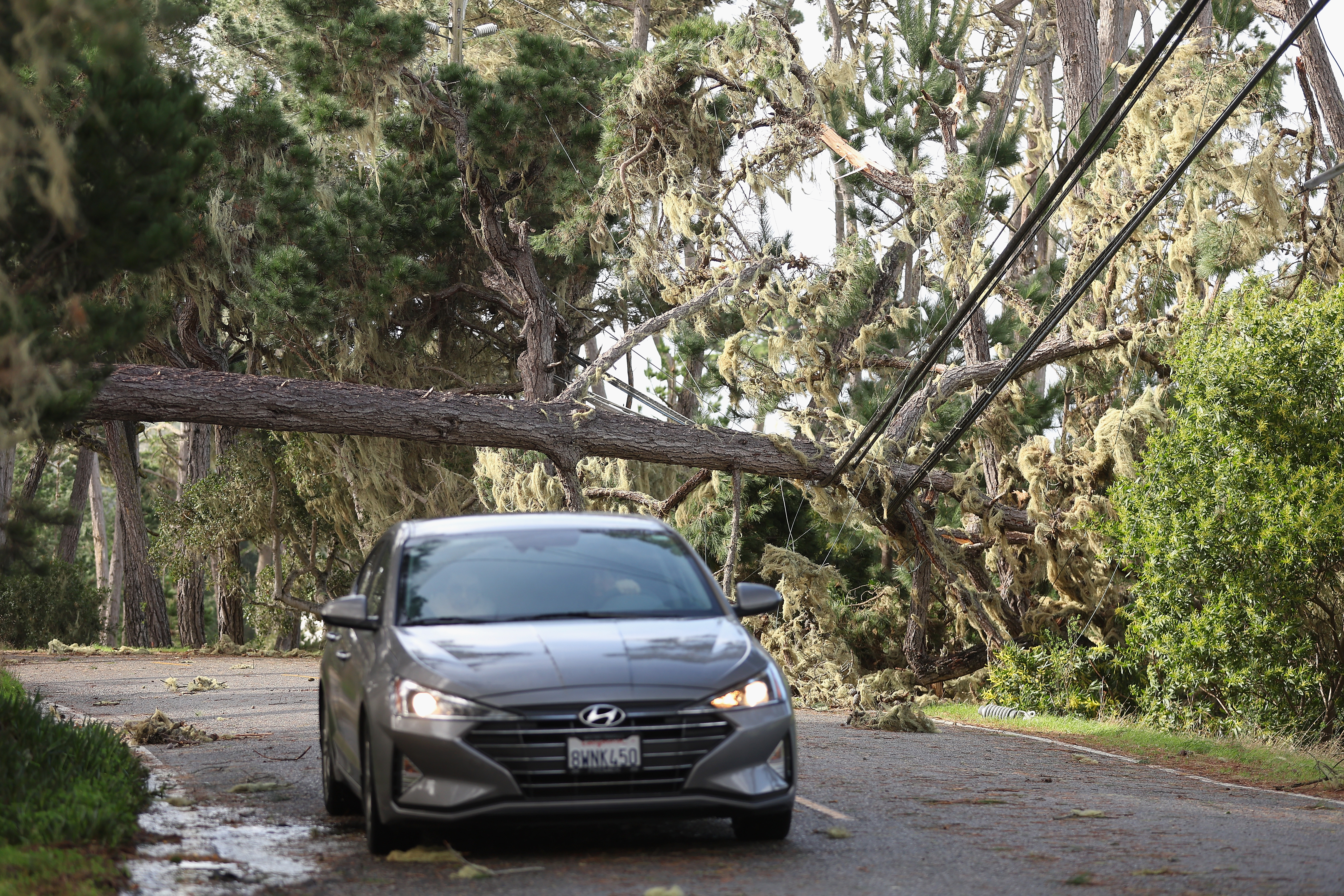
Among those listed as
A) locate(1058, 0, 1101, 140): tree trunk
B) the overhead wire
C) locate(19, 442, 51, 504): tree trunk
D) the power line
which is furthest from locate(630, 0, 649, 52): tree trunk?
locate(19, 442, 51, 504): tree trunk

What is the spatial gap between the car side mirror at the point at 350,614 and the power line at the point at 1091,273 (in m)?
7.38

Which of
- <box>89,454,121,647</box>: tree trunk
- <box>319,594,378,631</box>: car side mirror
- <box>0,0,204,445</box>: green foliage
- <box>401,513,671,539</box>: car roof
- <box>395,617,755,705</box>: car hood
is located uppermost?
<box>0,0,204,445</box>: green foliage

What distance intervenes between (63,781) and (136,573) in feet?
79.3

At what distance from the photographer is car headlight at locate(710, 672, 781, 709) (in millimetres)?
6000

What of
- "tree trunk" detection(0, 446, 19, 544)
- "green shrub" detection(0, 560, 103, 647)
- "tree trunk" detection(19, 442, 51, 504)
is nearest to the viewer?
"tree trunk" detection(0, 446, 19, 544)

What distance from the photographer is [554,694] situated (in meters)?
5.78

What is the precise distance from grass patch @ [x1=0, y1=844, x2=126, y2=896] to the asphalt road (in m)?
0.14

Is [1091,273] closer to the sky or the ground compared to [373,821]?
closer to the sky

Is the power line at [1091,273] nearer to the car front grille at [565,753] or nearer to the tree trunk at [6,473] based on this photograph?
the car front grille at [565,753]

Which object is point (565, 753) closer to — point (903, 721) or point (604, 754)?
point (604, 754)

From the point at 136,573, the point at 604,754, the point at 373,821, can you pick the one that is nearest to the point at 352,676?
the point at 373,821

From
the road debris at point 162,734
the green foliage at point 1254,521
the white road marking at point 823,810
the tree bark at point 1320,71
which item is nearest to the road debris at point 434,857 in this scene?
the white road marking at point 823,810

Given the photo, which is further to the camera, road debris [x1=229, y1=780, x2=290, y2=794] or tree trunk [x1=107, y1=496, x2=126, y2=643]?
tree trunk [x1=107, y1=496, x2=126, y2=643]

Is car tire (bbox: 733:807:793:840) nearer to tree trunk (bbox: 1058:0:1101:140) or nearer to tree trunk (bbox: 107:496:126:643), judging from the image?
tree trunk (bbox: 1058:0:1101:140)
